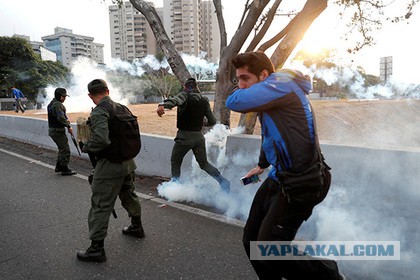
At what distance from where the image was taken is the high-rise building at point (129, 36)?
114875 millimetres

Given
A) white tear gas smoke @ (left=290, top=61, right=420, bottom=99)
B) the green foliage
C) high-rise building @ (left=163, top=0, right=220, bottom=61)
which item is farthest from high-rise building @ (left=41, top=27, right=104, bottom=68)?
white tear gas smoke @ (left=290, top=61, right=420, bottom=99)

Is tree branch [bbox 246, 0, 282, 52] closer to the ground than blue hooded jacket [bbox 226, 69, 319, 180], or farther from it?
farther from it

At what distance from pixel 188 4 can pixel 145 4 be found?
352ft

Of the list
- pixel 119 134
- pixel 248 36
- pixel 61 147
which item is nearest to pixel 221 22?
pixel 248 36

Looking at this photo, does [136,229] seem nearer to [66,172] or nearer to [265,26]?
[66,172]

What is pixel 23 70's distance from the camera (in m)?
40.5

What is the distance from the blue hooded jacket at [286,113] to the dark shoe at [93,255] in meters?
2.08

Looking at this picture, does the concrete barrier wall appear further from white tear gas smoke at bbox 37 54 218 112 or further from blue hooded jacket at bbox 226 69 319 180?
white tear gas smoke at bbox 37 54 218 112

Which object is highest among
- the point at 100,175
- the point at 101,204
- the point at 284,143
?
the point at 284,143

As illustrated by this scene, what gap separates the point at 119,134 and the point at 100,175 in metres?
0.44

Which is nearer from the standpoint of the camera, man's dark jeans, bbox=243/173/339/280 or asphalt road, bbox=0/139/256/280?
man's dark jeans, bbox=243/173/339/280

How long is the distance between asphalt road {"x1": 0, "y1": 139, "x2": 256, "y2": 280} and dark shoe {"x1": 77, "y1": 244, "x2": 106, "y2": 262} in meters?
0.05

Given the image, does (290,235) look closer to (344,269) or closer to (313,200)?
(313,200)

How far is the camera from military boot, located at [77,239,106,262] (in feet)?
10.7
